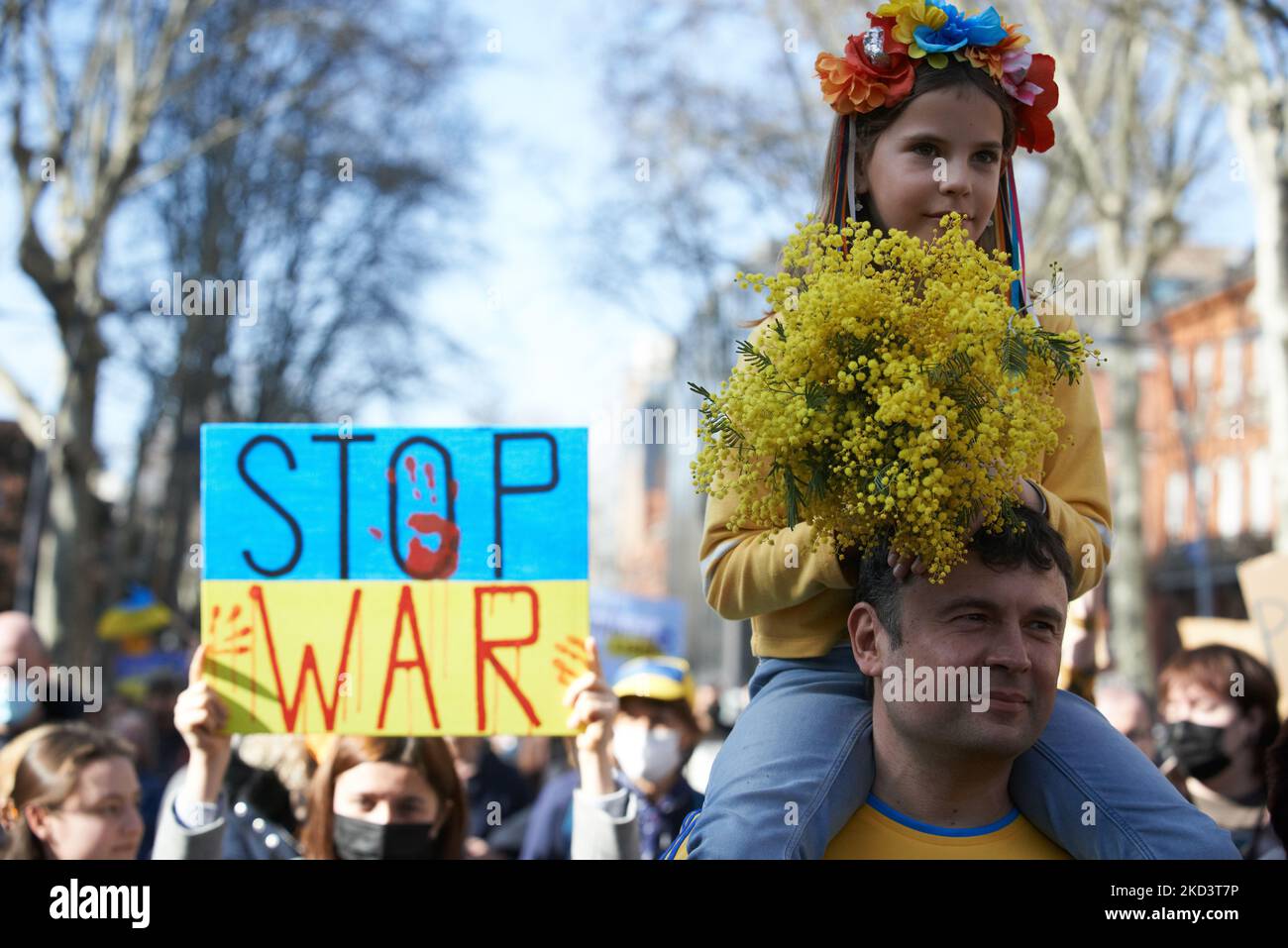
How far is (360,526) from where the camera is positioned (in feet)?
13.5

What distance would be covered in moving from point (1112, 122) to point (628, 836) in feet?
48.3

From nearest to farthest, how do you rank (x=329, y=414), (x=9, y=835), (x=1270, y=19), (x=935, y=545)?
(x=935, y=545) → (x=9, y=835) → (x=1270, y=19) → (x=329, y=414)

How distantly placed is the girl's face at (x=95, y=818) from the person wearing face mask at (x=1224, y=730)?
3222mm

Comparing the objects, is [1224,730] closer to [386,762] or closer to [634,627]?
[386,762]

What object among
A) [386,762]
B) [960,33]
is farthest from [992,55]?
[386,762]

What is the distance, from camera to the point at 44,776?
172 inches

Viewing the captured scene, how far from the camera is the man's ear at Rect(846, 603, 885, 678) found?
2613 mm

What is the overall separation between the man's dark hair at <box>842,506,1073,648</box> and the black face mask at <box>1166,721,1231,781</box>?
2.83 metres

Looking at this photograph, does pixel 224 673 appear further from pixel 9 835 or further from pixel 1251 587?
pixel 1251 587

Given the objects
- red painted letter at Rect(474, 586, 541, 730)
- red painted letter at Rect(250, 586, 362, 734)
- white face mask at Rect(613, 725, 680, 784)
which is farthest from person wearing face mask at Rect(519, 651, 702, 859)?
red painted letter at Rect(250, 586, 362, 734)

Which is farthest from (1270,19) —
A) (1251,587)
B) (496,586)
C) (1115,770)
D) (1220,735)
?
(1115,770)

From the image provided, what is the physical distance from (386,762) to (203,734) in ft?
3.17

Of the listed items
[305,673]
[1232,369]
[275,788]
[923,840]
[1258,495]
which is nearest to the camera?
[923,840]

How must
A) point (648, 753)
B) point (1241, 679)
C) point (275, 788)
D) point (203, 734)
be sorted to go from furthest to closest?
point (648, 753) < point (275, 788) < point (1241, 679) < point (203, 734)
